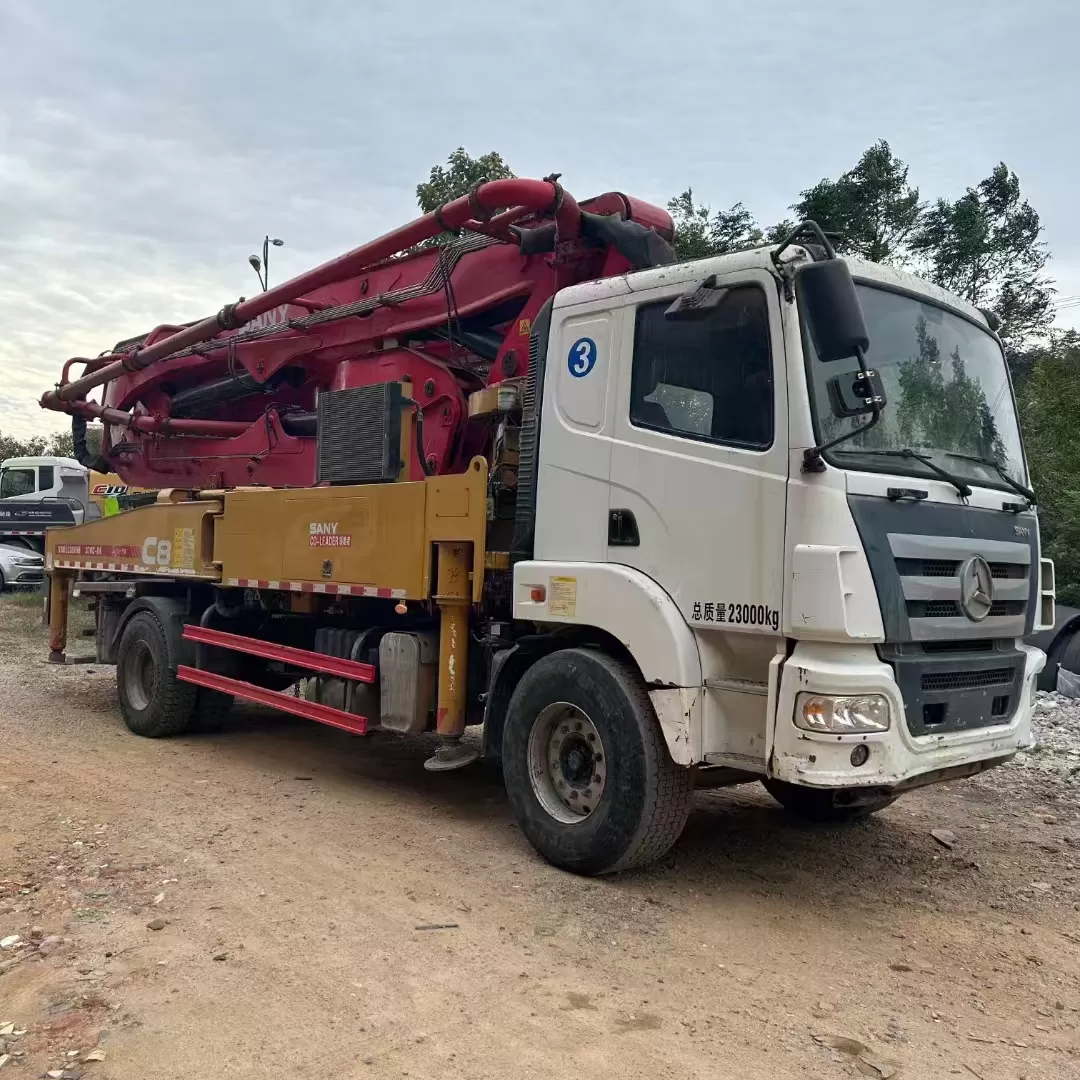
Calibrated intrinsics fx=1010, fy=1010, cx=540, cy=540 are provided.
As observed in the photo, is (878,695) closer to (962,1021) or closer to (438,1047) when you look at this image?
(962,1021)

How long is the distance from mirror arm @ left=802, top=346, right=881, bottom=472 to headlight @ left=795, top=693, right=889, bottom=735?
3.01 feet

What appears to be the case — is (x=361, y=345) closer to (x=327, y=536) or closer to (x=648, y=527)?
(x=327, y=536)

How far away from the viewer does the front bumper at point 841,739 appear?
4.00 meters

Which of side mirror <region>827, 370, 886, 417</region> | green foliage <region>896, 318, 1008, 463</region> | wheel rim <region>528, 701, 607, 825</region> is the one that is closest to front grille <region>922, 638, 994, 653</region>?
green foliage <region>896, 318, 1008, 463</region>

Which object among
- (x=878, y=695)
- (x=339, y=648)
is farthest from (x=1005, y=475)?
(x=339, y=648)

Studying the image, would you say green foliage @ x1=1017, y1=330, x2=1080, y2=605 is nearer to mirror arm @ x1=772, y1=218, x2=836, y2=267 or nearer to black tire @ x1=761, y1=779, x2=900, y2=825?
black tire @ x1=761, y1=779, x2=900, y2=825

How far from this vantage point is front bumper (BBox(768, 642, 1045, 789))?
13.1 ft

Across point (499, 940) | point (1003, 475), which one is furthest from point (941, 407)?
point (499, 940)

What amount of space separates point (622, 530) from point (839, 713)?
138 centimetres

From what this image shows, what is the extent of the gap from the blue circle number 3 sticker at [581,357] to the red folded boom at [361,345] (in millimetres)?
733

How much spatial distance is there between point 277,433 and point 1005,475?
5588mm

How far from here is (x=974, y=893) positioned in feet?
16.0

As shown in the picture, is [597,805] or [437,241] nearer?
[597,805]

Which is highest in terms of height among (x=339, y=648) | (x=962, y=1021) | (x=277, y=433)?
(x=277, y=433)
